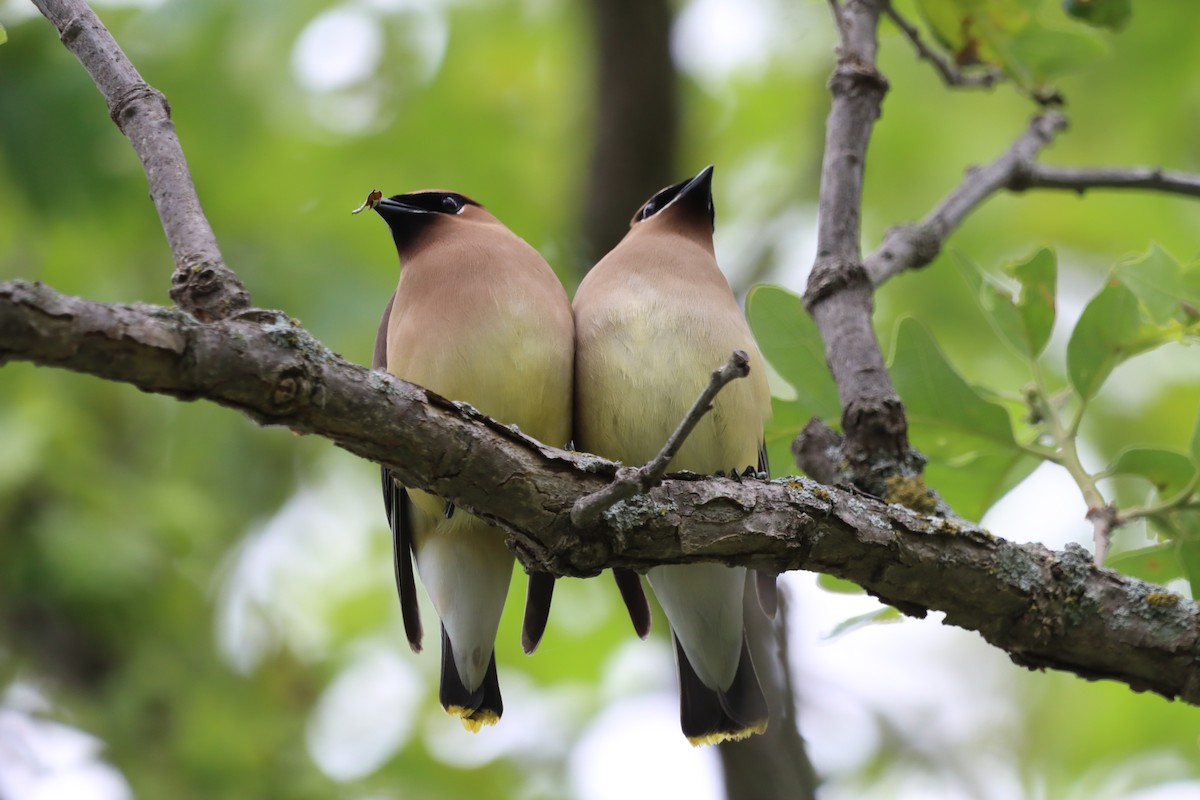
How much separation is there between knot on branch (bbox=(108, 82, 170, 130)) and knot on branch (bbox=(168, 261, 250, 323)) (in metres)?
0.64

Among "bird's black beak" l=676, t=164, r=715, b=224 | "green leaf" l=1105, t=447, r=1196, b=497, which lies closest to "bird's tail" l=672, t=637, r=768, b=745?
"green leaf" l=1105, t=447, r=1196, b=497

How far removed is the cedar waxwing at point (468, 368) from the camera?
4.36 meters

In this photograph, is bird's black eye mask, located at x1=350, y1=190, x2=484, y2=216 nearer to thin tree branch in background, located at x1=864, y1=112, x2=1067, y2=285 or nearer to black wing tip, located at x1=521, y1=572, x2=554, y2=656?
black wing tip, located at x1=521, y1=572, x2=554, y2=656

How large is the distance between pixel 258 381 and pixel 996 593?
2.26m

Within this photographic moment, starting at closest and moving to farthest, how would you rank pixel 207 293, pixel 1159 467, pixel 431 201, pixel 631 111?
pixel 207 293 → pixel 1159 467 → pixel 431 201 → pixel 631 111

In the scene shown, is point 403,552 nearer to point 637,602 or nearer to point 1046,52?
point 637,602

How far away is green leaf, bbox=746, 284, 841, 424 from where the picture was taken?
198 inches

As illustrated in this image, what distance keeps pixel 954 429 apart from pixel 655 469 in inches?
89.8

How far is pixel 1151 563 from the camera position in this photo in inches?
182

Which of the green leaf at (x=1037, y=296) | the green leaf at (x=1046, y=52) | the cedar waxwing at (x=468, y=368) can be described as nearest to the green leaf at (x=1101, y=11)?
the green leaf at (x=1046, y=52)

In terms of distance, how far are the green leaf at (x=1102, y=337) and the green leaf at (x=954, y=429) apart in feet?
1.05

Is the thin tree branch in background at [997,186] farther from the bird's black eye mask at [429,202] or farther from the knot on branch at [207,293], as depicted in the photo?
the knot on branch at [207,293]

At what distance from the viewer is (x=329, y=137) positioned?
9398 millimetres

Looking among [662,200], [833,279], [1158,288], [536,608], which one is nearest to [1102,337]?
[1158,288]
